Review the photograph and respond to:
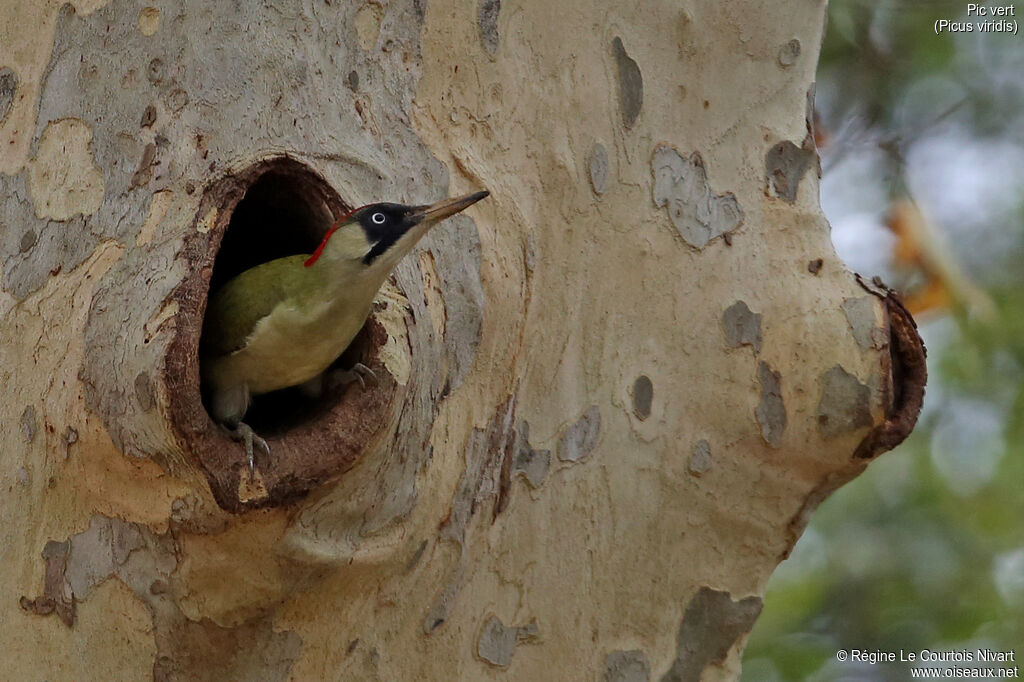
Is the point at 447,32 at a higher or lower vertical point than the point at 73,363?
higher

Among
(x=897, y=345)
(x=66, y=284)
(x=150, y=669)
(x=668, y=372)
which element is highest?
(x=897, y=345)

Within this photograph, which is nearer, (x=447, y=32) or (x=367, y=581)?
(x=367, y=581)

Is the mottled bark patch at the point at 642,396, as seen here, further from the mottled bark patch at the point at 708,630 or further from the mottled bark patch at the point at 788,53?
the mottled bark patch at the point at 788,53

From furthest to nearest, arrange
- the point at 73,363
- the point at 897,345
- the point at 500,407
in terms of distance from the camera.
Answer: the point at 897,345 < the point at 500,407 < the point at 73,363

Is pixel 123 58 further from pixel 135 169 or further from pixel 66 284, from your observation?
pixel 66 284

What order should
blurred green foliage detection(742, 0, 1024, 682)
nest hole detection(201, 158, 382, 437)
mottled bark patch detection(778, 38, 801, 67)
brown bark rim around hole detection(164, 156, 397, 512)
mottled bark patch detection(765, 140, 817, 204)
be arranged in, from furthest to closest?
blurred green foliage detection(742, 0, 1024, 682) < mottled bark patch detection(778, 38, 801, 67) < mottled bark patch detection(765, 140, 817, 204) < nest hole detection(201, 158, 382, 437) < brown bark rim around hole detection(164, 156, 397, 512)

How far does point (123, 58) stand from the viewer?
277 centimetres

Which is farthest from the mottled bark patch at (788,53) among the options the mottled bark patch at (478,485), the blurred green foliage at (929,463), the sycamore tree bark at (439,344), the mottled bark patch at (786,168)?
the blurred green foliage at (929,463)

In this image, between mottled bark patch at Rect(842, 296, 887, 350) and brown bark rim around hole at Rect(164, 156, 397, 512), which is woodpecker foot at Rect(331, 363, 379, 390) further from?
mottled bark patch at Rect(842, 296, 887, 350)

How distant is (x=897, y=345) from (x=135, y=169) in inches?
78.2

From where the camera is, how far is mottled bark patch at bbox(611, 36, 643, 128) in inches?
133

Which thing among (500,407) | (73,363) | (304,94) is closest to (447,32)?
(304,94)

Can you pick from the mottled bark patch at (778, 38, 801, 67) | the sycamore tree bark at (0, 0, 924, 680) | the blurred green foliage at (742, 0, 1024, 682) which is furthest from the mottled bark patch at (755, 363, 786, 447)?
the blurred green foliage at (742, 0, 1024, 682)

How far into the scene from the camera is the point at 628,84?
11.2ft
